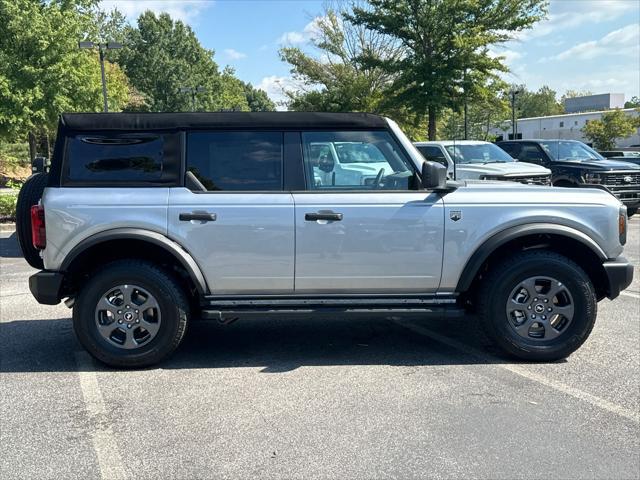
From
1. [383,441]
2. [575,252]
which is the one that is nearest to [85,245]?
[383,441]

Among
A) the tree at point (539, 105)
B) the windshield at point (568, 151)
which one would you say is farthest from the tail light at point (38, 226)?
the tree at point (539, 105)

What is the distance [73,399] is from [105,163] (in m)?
1.78

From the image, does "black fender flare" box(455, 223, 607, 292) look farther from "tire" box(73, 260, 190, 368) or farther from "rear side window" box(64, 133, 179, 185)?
"rear side window" box(64, 133, 179, 185)

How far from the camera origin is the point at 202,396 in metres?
Result: 3.98

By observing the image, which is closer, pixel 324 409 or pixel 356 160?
pixel 324 409

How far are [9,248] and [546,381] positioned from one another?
9.73m

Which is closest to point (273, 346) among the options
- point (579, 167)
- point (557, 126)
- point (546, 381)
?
point (546, 381)

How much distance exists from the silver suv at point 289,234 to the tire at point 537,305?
0.01m

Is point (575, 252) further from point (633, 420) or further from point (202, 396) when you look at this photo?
point (202, 396)

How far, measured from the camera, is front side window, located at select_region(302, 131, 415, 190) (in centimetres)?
453

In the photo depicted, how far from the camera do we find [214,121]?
4.52 metres

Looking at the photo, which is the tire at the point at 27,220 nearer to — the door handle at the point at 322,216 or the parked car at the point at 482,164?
the door handle at the point at 322,216

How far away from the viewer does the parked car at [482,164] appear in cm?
1127

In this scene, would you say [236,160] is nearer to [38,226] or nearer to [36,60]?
[38,226]
